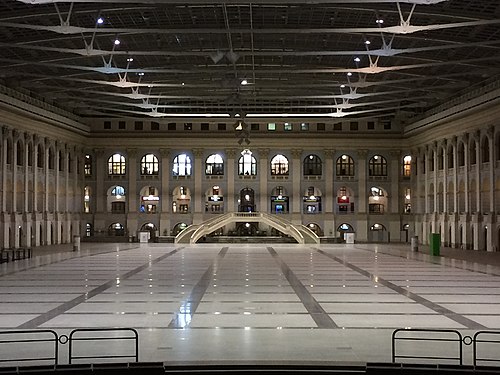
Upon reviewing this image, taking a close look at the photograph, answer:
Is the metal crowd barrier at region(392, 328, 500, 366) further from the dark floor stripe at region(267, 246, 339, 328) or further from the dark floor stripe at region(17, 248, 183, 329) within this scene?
the dark floor stripe at region(17, 248, 183, 329)

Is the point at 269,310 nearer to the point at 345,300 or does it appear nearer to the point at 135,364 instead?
the point at 345,300

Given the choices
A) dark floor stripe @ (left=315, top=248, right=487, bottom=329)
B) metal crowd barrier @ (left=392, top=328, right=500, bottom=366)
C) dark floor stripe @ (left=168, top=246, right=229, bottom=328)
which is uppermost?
metal crowd barrier @ (left=392, top=328, right=500, bottom=366)

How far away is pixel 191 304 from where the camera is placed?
86.6 feet

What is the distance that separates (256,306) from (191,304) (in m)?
2.37

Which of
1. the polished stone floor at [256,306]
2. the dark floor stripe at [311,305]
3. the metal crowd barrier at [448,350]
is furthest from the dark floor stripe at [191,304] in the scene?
the metal crowd barrier at [448,350]

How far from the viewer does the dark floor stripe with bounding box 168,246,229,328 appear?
2194 cm

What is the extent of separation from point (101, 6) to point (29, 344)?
29910 millimetres

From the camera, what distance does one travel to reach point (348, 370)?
14.8 meters

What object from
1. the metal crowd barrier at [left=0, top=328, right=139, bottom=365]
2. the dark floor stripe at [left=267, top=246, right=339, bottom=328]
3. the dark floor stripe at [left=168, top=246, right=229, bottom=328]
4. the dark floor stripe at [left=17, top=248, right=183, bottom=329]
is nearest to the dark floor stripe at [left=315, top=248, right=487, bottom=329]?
the dark floor stripe at [left=267, top=246, right=339, bottom=328]

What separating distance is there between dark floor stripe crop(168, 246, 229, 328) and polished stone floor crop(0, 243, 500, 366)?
0.12 ft

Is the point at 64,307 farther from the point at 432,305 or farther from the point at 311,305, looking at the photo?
the point at 432,305

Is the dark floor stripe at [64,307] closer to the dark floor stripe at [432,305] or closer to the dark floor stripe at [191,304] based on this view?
the dark floor stripe at [191,304]

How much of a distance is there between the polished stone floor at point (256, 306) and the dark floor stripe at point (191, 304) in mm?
37

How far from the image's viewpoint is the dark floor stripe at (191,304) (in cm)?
2194
